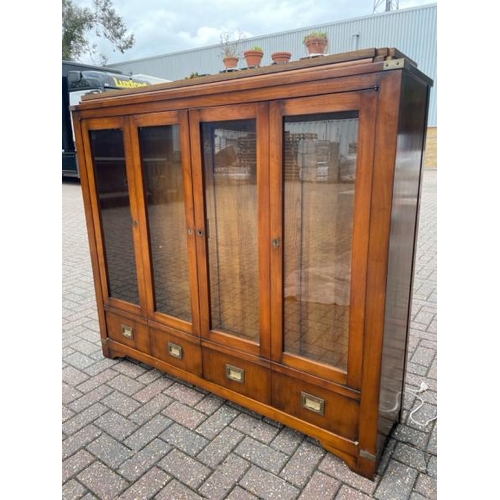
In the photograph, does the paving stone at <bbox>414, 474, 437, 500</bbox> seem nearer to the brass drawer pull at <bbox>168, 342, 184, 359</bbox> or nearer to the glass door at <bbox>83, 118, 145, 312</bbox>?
the brass drawer pull at <bbox>168, 342, 184, 359</bbox>

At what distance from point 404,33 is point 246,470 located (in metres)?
14.2

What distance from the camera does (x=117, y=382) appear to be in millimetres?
2336

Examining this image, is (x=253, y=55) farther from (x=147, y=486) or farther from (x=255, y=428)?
(x=147, y=486)

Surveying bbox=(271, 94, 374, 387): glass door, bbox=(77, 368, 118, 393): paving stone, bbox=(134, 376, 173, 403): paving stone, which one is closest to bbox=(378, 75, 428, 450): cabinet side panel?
bbox=(271, 94, 374, 387): glass door

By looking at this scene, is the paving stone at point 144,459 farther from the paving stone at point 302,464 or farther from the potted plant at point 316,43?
the potted plant at point 316,43

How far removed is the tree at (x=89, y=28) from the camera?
14172mm

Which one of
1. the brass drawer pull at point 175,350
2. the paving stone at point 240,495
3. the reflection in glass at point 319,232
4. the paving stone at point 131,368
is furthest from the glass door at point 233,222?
the paving stone at point 131,368

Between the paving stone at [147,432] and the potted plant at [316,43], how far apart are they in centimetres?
189

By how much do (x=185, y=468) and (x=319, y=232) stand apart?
1182 millimetres

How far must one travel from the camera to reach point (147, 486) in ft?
5.27
